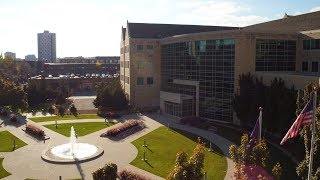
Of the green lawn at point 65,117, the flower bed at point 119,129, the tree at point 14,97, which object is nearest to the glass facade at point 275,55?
the flower bed at point 119,129

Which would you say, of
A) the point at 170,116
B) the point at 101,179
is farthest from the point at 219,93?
the point at 101,179

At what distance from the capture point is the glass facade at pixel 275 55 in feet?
172

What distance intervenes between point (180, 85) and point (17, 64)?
114m

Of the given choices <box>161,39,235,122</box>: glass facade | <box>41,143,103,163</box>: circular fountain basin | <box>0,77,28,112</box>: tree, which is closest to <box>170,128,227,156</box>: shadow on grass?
<box>161,39,235,122</box>: glass facade

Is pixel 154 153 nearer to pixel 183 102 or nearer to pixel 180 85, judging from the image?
pixel 183 102

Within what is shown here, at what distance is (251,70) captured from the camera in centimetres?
5166

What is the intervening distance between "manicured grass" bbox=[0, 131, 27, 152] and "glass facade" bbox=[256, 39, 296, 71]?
Answer: 34.5 meters

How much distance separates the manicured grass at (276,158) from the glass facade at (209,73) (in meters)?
6.00

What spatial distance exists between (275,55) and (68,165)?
35.4 metres

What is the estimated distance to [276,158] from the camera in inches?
1395

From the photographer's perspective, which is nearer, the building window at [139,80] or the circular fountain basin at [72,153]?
the circular fountain basin at [72,153]

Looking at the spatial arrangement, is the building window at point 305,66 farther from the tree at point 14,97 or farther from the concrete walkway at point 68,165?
the tree at point 14,97

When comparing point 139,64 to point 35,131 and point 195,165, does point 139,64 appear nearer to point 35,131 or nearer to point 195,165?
point 35,131

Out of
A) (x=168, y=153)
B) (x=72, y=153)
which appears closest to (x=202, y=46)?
(x=168, y=153)
